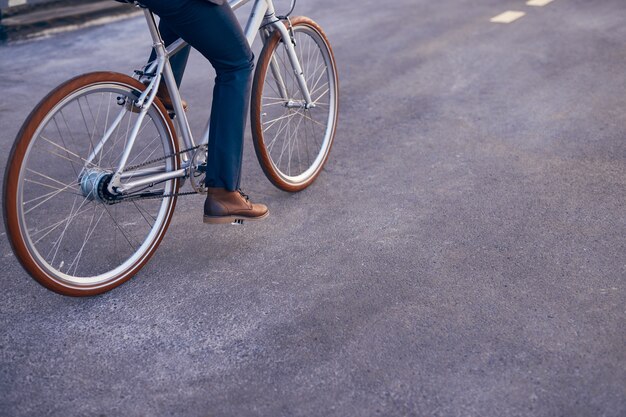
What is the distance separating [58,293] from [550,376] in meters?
2.01

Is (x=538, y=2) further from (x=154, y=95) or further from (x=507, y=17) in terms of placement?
(x=154, y=95)

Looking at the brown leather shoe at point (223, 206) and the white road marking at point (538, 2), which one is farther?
the white road marking at point (538, 2)

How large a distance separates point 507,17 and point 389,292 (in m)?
5.52

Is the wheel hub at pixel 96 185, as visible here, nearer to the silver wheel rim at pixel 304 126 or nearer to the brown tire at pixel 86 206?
the brown tire at pixel 86 206

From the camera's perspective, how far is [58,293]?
326 cm

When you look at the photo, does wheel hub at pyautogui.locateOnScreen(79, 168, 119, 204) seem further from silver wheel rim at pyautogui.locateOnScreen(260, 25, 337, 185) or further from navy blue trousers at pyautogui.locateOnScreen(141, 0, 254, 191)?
silver wheel rim at pyautogui.locateOnScreen(260, 25, 337, 185)

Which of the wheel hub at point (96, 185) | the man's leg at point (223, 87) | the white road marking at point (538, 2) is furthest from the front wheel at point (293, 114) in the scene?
the white road marking at point (538, 2)

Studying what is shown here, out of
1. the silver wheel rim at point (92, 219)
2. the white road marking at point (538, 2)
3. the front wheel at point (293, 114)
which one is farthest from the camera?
the white road marking at point (538, 2)

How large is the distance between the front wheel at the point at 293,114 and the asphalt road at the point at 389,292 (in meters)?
0.13

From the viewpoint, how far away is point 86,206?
4137 mm

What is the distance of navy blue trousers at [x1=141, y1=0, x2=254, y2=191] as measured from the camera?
3.29 metres

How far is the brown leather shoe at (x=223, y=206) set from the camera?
3.73 m

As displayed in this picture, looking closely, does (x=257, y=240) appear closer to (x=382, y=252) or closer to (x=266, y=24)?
(x=382, y=252)

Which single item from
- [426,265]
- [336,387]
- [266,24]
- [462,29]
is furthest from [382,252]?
[462,29]
